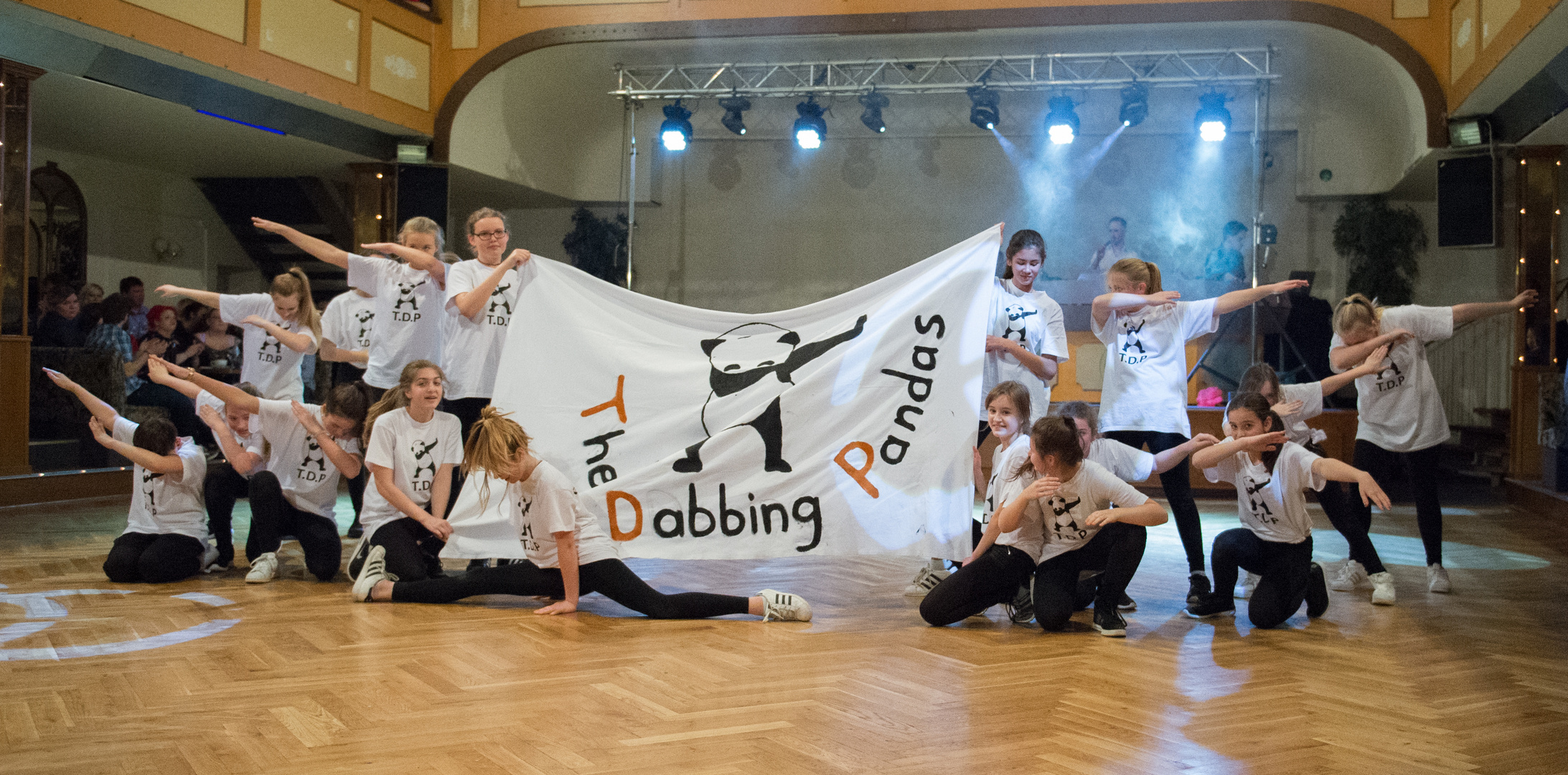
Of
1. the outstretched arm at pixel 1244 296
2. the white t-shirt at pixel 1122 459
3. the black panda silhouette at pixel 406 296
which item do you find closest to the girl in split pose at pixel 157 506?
the black panda silhouette at pixel 406 296

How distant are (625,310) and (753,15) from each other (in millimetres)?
5163

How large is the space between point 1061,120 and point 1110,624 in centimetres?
710

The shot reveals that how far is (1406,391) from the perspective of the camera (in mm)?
4477

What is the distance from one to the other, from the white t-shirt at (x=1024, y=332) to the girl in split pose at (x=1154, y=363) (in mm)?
177

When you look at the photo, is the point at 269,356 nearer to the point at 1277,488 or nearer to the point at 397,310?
the point at 397,310

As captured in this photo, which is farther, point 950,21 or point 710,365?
point 950,21

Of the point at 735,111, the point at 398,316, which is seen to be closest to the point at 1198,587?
the point at 398,316

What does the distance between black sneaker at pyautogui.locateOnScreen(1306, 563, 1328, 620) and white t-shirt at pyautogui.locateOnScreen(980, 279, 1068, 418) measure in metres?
1.11

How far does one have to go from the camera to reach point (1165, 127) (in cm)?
1143

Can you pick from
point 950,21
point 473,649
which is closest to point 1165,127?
point 950,21

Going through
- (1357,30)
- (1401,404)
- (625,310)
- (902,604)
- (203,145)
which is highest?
(1357,30)

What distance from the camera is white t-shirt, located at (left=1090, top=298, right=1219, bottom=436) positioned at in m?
4.14

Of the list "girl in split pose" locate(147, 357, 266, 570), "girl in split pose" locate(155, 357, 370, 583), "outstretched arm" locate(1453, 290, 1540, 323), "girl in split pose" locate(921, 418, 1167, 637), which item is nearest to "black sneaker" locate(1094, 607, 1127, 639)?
"girl in split pose" locate(921, 418, 1167, 637)

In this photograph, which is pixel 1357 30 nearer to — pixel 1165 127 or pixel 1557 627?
pixel 1165 127
